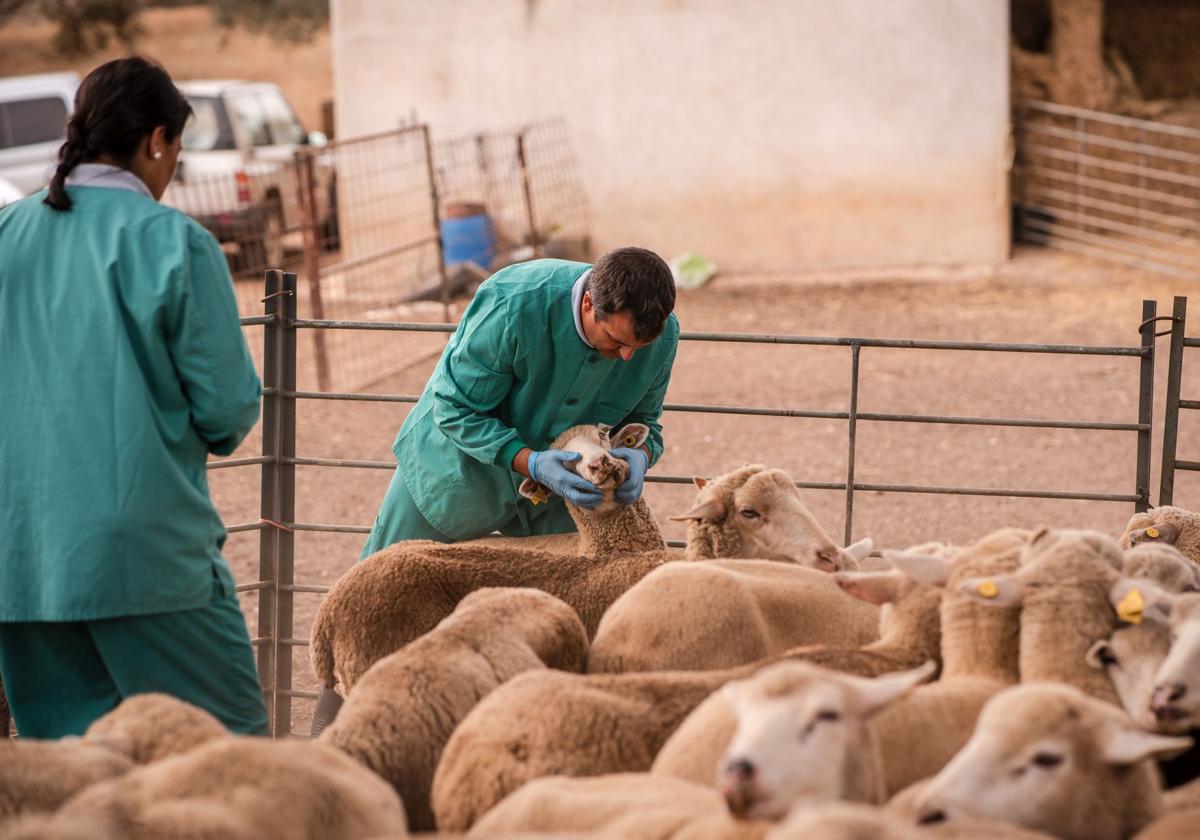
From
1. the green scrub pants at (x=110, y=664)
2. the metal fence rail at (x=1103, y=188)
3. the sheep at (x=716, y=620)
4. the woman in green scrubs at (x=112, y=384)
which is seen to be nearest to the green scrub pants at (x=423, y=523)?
the sheep at (x=716, y=620)

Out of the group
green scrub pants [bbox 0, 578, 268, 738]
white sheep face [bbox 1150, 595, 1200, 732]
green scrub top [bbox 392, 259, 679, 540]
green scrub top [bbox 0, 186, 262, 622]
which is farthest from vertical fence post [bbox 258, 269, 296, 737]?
white sheep face [bbox 1150, 595, 1200, 732]

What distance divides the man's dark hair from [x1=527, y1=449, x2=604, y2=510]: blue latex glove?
42 centimetres

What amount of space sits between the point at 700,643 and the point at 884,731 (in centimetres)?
67

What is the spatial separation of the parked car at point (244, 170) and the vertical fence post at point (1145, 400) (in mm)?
10956

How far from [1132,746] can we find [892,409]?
7.96 m

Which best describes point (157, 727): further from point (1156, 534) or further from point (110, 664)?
point (1156, 534)

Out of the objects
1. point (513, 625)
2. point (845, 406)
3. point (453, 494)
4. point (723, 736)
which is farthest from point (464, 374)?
point (845, 406)

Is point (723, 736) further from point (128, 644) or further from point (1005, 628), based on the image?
point (128, 644)

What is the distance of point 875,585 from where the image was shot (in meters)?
3.24

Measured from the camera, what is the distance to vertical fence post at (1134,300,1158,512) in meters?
5.00

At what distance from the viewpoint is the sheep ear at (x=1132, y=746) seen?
2416 mm

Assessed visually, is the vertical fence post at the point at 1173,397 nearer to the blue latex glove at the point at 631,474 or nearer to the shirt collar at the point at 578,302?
the blue latex glove at the point at 631,474

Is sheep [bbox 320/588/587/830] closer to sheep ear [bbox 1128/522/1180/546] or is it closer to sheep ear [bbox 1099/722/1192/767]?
sheep ear [bbox 1099/722/1192/767]

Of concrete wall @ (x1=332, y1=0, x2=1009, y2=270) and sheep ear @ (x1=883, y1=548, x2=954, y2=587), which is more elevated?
concrete wall @ (x1=332, y1=0, x2=1009, y2=270)
